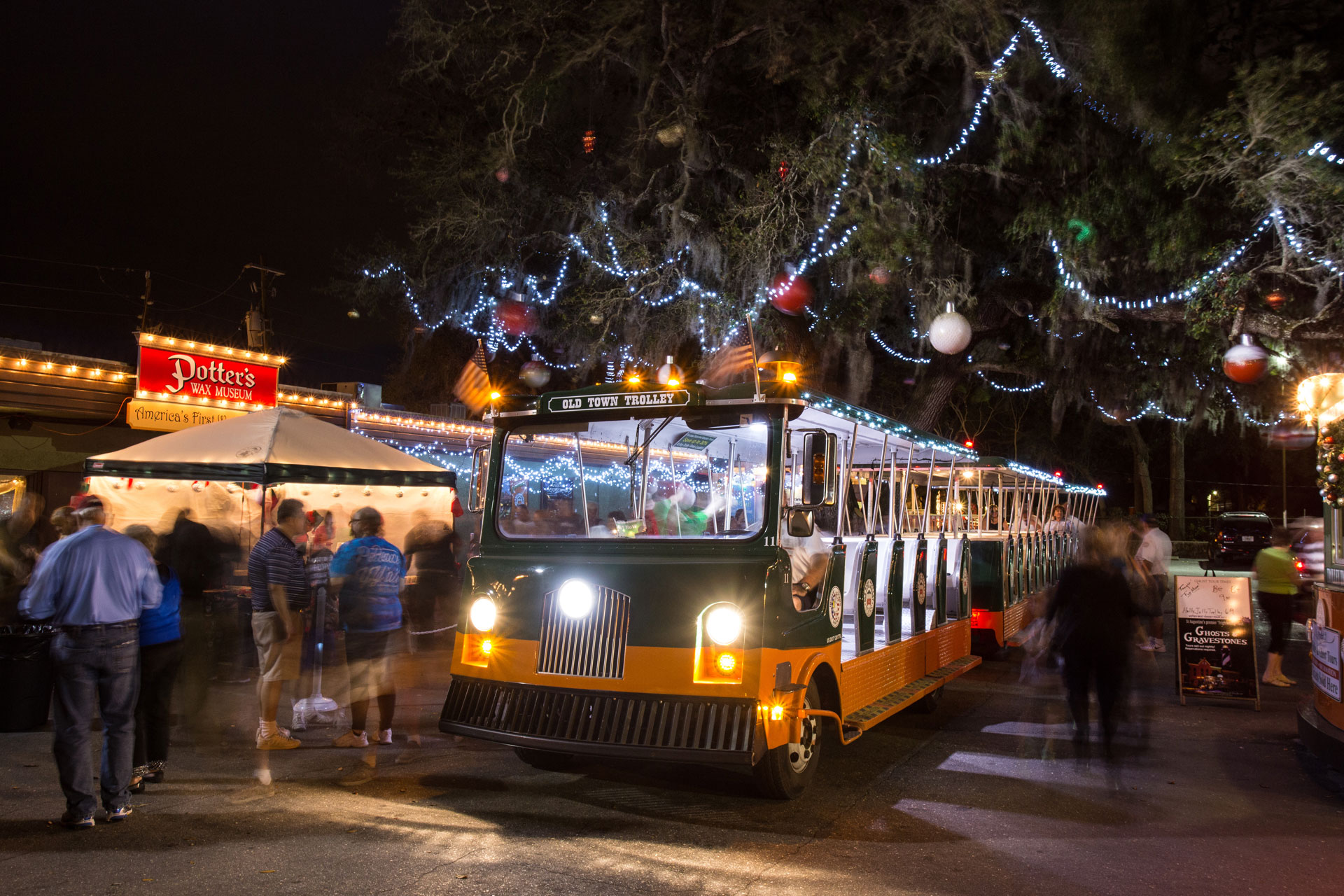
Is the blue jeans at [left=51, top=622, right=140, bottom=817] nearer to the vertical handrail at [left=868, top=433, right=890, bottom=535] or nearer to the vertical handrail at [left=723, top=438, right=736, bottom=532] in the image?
the vertical handrail at [left=723, top=438, right=736, bottom=532]

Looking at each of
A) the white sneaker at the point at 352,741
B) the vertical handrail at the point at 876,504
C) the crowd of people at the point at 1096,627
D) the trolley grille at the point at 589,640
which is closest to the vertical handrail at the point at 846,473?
the vertical handrail at the point at 876,504

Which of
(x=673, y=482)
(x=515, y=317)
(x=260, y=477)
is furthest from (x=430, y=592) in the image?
(x=515, y=317)

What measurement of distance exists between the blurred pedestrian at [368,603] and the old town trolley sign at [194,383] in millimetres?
9703

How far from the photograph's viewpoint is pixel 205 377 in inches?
594

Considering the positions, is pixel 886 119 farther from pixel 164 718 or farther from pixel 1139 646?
pixel 164 718

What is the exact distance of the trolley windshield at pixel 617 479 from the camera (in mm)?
6234

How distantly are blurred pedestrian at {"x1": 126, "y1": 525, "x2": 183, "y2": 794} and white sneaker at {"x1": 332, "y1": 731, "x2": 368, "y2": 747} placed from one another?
1.31 m

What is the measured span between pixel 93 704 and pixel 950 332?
11.2m

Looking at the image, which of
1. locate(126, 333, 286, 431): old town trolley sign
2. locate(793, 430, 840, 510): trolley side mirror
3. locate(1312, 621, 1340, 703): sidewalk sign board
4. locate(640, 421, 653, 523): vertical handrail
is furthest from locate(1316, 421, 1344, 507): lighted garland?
locate(126, 333, 286, 431): old town trolley sign

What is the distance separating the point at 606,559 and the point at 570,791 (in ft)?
4.88

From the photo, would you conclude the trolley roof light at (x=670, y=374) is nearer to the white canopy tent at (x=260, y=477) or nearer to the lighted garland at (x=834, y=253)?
the white canopy tent at (x=260, y=477)

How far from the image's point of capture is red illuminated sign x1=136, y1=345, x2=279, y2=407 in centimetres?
1456

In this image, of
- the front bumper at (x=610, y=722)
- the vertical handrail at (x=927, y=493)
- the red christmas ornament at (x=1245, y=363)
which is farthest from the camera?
the red christmas ornament at (x=1245, y=363)

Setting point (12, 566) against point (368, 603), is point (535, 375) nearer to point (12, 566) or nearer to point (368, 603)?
point (12, 566)
